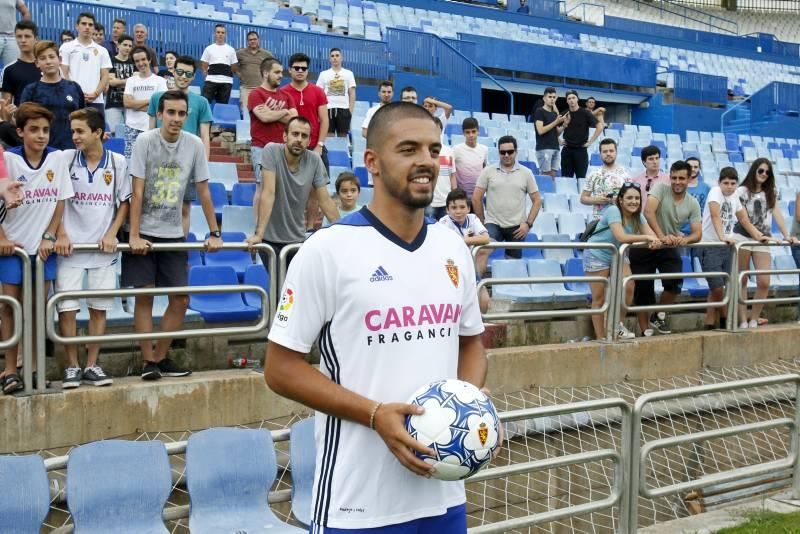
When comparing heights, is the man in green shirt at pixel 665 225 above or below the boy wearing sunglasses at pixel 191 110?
below

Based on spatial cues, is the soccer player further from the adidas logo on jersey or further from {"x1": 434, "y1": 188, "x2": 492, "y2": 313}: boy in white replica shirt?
{"x1": 434, "y1": 188, "x2": 492, "y2": 313}: boy in white replica shirt

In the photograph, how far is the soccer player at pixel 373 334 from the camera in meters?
2.71

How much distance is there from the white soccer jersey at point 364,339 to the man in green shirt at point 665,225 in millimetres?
6448

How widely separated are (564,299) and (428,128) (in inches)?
264

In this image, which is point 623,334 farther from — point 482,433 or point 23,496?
point 482,433

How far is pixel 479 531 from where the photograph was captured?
4867 mm

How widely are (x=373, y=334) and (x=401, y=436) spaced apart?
1.05ft

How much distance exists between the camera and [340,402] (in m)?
2.65

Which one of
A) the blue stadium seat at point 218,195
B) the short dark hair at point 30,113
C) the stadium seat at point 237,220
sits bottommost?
the stadium seat at point 237,220

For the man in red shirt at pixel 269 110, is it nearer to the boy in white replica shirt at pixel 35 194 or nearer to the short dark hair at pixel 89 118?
the short dark hair at pixel 89 118

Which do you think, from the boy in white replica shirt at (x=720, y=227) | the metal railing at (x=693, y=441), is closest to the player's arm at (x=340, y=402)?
the metal railing at (x=693, y=441)

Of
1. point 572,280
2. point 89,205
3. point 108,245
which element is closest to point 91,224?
point 89,205

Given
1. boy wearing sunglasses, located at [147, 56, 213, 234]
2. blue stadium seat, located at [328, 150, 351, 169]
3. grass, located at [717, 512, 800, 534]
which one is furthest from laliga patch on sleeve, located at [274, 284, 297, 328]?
blue stadium seat, located at [328, 150, 351, 169]

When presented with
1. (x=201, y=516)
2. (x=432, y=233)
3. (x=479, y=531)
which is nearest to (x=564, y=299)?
(x=479, y=531)
